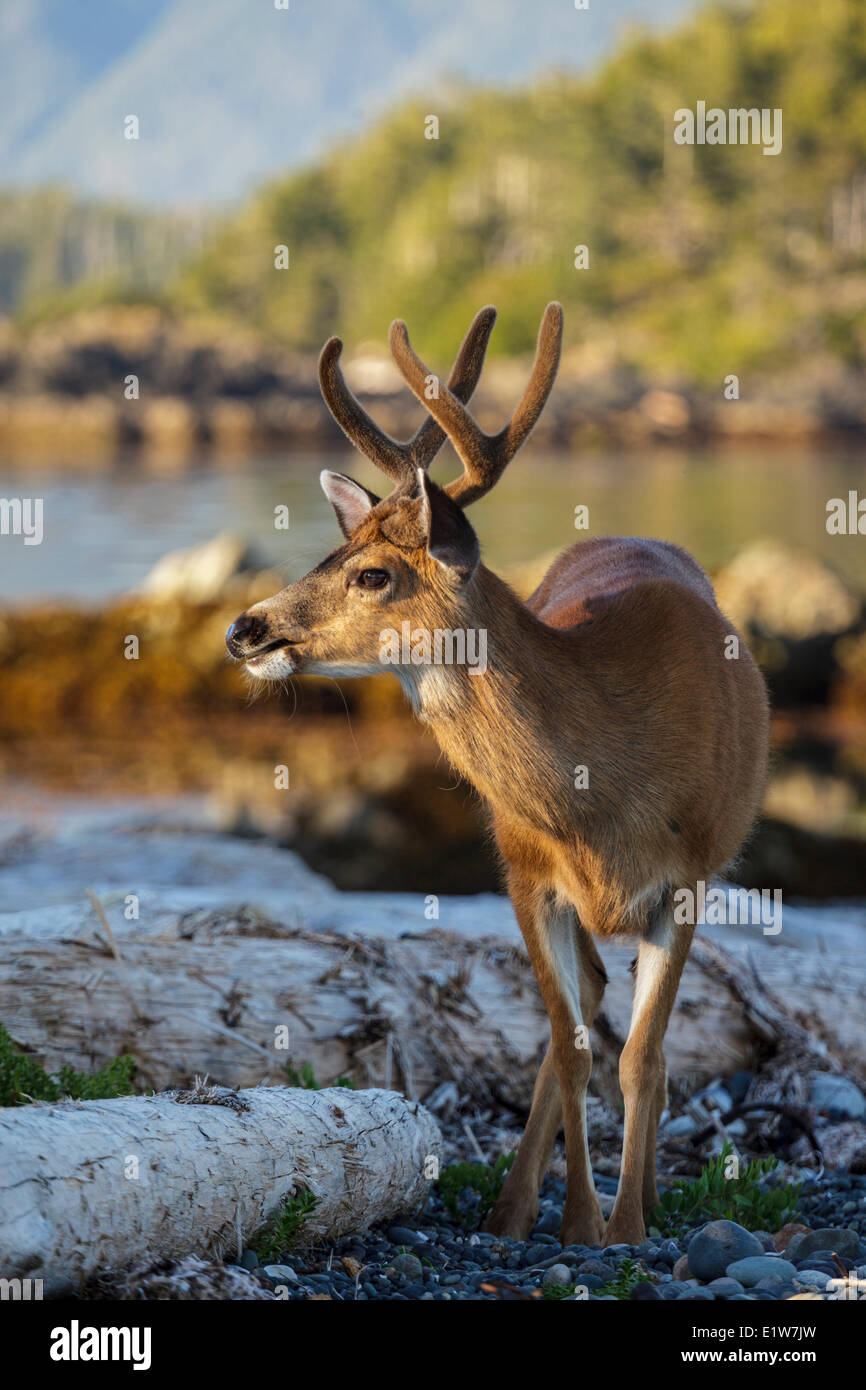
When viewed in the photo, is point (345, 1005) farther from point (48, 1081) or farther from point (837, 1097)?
point (837, 1097)

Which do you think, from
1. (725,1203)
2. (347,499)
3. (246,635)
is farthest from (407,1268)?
(347,499)

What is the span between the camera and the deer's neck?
246 inches

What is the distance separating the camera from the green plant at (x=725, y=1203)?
669cm

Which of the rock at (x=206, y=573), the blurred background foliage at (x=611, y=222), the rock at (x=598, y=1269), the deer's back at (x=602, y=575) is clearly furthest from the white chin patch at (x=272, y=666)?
the blurred background foliage at (x=611, y=222)

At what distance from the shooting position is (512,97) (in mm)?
117062

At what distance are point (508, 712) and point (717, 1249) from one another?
2081 mm

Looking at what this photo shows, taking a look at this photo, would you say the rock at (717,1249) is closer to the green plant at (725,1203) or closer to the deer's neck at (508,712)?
the green plant at (725,1203)

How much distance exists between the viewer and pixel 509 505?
4022 cm

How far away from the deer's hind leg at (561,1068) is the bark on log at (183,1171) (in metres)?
0.68

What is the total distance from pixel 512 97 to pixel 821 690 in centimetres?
10265

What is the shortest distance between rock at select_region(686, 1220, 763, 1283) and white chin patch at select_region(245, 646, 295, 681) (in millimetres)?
2537
